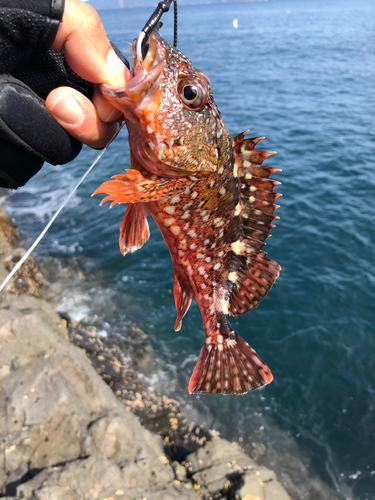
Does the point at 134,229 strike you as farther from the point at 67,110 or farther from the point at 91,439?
the point at 91,439

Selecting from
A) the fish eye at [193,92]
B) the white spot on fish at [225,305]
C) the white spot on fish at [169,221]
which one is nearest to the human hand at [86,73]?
the fish eye at [193,92]

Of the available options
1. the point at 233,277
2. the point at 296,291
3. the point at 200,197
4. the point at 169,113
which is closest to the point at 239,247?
the point at 233,277

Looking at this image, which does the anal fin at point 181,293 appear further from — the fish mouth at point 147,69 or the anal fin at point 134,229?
the fish mouth at point 147,69

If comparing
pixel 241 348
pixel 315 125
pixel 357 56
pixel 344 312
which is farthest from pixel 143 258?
pixel 357 56

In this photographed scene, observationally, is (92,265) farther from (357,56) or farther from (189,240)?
(357,56)

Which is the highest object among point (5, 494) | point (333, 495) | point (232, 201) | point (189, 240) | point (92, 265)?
point (232, 201)

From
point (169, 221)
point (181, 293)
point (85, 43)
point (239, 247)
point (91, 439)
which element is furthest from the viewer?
point (91, 439)

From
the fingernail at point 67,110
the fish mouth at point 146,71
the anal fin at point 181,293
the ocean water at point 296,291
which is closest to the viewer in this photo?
the fingernail at point 67,110
